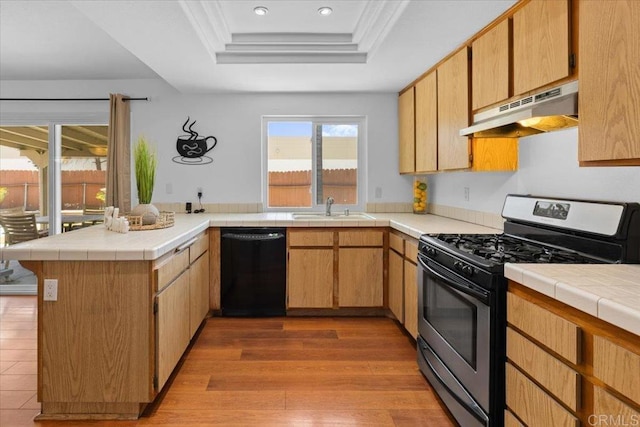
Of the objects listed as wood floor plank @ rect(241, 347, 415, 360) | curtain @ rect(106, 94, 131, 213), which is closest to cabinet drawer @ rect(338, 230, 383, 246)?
wood floor plank @ rect(241, 347, 415, 360)

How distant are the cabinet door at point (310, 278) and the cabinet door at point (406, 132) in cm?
118

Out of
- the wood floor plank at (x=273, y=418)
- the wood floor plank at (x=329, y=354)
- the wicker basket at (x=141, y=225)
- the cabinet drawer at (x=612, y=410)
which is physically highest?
the wicker basket at (x=141, y=225)

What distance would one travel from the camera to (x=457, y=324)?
1894 mm

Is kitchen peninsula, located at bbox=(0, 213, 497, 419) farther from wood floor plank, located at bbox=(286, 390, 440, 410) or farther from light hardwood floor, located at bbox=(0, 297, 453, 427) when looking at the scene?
wood floor plank, located at bbox=(286, 390, 440, 410)

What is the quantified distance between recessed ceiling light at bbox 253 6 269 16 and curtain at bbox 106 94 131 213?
2127mm

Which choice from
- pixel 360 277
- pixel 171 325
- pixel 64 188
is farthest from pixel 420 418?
pixel 64 188

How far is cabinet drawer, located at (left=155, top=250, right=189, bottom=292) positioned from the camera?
2055mm

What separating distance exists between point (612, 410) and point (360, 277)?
2.47 m

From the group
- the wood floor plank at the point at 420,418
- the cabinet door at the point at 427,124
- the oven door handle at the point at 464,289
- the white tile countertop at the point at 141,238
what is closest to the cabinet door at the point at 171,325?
the white tile countertop at the point at 141,238

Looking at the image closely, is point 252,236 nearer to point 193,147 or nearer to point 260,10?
point 193,147

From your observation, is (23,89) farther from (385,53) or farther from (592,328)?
(592,328)

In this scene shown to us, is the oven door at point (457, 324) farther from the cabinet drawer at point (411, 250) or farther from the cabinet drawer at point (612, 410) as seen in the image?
the cabinet drawer at point (612, 410)

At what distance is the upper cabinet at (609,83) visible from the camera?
126 centimetres

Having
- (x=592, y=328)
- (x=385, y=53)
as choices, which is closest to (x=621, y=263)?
→ (x=592, y=328)
